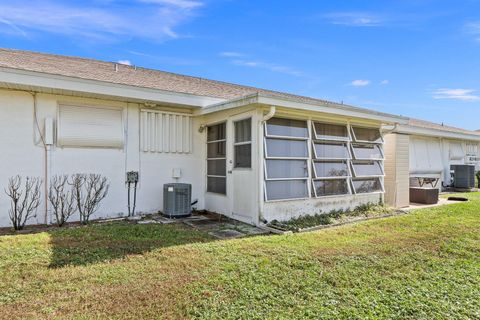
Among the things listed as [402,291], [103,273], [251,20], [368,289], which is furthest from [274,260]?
[251,20]

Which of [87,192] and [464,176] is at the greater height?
[464,176]

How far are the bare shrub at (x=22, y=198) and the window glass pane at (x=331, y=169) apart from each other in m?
6.63

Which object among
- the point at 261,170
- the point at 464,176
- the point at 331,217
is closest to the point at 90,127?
the point at 261,170

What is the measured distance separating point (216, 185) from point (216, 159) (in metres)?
0.72

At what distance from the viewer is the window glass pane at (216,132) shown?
8027 millimetres

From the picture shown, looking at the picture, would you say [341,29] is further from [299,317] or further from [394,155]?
[299,317]

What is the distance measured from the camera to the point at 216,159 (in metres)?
8.21

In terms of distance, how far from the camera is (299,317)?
280 cm

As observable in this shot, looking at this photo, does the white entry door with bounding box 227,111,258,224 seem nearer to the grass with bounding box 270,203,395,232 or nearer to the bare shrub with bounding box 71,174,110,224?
the grass with bounding box 270,203,395,232

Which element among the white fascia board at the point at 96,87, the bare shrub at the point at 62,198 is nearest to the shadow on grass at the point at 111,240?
the bare shrub at the point at 62,198

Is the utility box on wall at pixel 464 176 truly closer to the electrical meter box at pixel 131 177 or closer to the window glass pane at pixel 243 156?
the window glass pane at pixel 243 156

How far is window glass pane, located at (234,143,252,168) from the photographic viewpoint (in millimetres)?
7023

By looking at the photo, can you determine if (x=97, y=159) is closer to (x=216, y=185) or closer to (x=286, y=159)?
(x=216, y=185)

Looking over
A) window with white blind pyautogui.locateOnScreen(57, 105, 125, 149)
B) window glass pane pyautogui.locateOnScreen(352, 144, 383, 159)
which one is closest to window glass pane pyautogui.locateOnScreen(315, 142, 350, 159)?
window glass pane pyautogui.locateOnScreen(352, 144, 383, 159)
